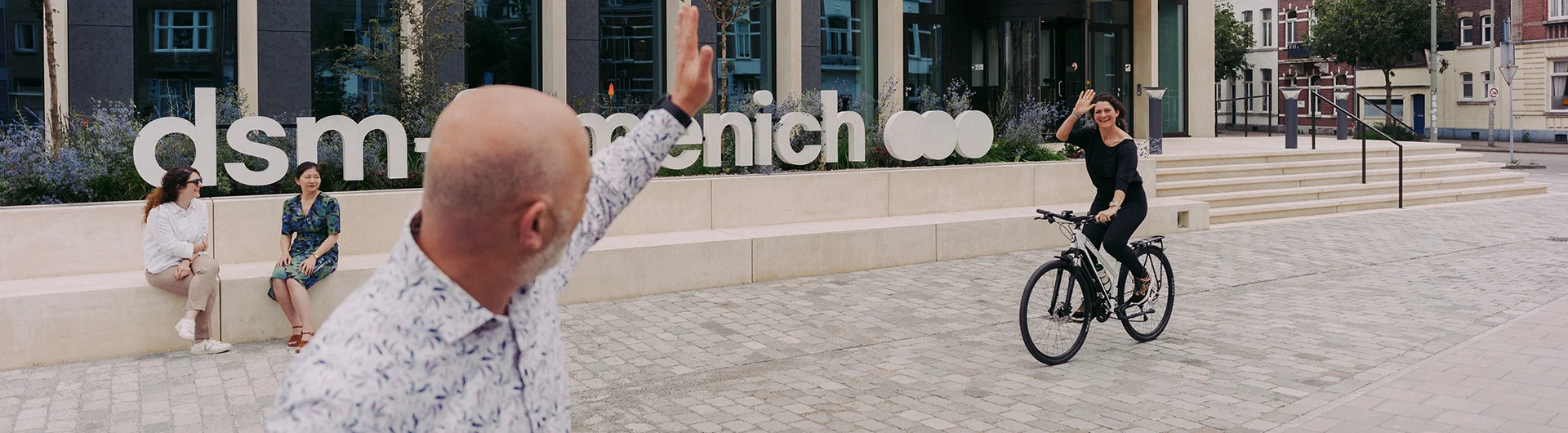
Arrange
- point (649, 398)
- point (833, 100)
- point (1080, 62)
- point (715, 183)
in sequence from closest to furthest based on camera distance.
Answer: point (649, 398) < point (715, 183) < point (833, 100) < point (1080, 62)

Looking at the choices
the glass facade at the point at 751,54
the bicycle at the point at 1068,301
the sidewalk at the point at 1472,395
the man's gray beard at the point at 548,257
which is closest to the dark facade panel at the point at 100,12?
the glass facade at the point at 751,54

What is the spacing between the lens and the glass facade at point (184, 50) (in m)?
14.7

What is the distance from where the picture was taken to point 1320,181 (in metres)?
17.9

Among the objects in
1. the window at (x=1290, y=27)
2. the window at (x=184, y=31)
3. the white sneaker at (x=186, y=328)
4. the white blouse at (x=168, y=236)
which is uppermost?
the window at (x=1290, y=27)

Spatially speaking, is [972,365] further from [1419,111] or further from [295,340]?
[1419,111]

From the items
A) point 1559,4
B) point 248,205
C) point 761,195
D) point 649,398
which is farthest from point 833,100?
point 1559,4

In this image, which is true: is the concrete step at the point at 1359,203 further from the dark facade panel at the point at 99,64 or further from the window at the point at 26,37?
the window at the point at 26,37

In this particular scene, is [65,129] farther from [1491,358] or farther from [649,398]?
[1491,358]

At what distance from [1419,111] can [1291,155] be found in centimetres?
3535

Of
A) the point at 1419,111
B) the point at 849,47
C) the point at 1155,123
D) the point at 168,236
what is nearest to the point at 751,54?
the point at 849,47

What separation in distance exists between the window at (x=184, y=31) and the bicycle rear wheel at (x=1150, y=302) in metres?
11.4

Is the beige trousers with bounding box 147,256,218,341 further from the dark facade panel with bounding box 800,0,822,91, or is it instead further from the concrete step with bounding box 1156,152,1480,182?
the dark facade panel with bounding box 800,0,822,91

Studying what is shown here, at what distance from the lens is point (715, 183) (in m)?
11.7

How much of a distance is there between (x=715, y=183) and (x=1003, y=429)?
610 cm
